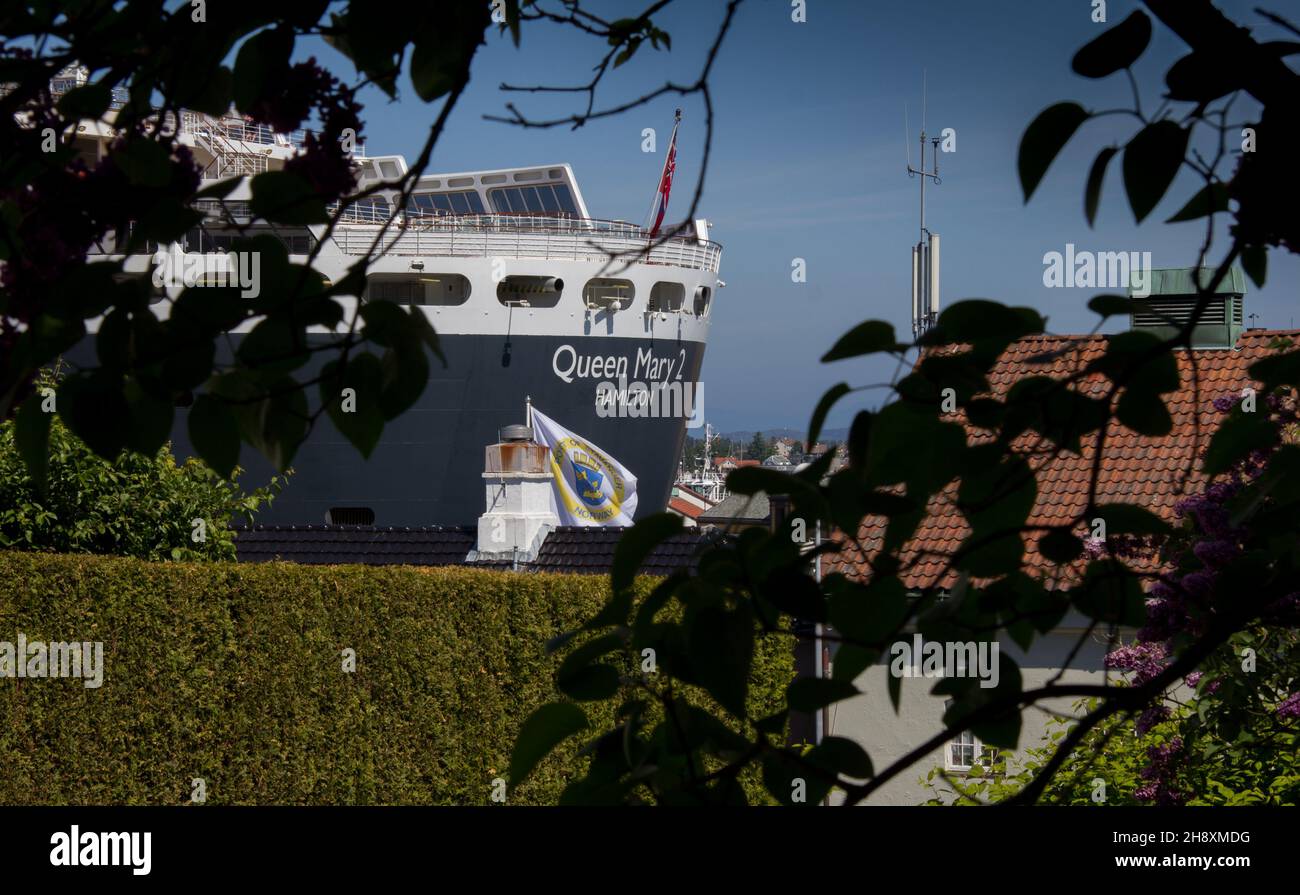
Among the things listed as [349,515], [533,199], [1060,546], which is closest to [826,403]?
[1060,546]

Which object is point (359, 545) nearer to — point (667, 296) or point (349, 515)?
point (349, 515)

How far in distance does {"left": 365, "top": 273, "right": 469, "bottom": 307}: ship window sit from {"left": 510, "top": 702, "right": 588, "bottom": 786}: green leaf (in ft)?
94.2

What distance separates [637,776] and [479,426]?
28593mm

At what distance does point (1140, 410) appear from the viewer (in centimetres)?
150

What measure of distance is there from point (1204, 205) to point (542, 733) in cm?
111

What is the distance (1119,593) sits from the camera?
1542 millimetres

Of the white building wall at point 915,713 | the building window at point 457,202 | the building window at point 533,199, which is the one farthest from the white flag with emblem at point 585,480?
the building window at point 457,202

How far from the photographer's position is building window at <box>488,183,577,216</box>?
37.2 meters

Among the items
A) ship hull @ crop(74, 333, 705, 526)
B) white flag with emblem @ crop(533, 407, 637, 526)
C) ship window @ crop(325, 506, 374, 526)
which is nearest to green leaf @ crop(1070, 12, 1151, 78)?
white flag with emblem @ crop(533, 407, 637, 526)

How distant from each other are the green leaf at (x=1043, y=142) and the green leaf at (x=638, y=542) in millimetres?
600

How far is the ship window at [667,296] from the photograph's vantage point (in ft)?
108
